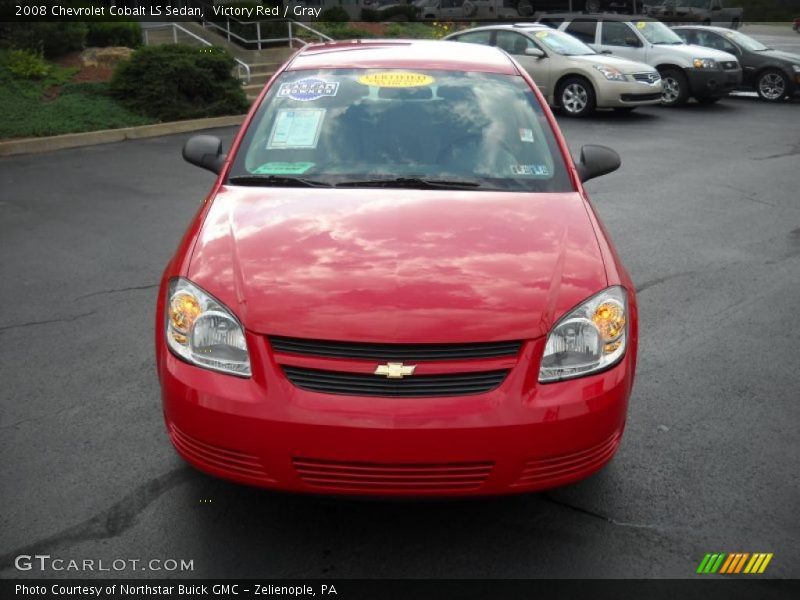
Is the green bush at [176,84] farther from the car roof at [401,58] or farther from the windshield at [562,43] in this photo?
the car roof at [401,58]

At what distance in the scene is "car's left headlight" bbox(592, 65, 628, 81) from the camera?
16.3 metres

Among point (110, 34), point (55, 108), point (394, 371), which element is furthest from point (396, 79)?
point (110, 34)

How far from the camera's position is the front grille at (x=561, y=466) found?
3.07 metres

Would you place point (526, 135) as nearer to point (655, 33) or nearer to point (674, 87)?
point (674, 87)

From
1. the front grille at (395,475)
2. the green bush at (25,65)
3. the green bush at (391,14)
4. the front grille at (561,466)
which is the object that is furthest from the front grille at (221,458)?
the green bush at (391,14)

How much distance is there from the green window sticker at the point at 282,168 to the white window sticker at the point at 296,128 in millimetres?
146

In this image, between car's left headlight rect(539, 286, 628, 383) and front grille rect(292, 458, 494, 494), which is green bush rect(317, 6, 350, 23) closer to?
car's left headlight rect(539, 286, 628, 383)

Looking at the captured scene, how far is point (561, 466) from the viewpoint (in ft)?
10.2

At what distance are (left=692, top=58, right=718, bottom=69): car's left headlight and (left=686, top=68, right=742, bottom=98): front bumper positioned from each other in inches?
3.1

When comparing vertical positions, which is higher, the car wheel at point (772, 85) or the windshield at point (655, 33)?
the windshield at point (655, 33)

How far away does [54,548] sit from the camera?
326cm

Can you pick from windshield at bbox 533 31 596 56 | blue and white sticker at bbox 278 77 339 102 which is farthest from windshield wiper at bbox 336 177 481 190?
windshield at bbox 533 31 596 56

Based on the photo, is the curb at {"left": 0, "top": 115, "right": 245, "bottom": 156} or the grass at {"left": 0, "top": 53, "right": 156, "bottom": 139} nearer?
the curb at {"left": 0, "top": 115, "right": 245, "bottom": 156}

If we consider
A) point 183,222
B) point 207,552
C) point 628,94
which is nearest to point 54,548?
point 207,552
